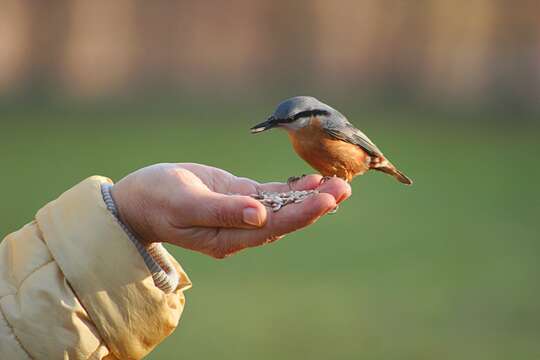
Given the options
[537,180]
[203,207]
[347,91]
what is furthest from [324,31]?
[203,207]

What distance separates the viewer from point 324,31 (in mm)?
25578

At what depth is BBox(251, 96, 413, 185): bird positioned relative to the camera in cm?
452

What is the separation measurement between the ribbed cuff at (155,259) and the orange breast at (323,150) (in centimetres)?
148

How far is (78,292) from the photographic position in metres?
2.91

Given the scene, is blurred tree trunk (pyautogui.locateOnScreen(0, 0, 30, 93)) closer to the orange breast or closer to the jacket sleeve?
the orange breast

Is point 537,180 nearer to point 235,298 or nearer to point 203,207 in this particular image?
point 235,298

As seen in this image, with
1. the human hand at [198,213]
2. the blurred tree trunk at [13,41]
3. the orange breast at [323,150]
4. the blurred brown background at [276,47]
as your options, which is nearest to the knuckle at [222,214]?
the human hand at [198,213]

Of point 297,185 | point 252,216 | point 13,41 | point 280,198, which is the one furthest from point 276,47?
point 252,216

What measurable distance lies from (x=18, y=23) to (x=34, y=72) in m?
1.58

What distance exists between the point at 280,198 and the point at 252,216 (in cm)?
41

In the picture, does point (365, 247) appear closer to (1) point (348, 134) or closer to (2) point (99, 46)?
(1) point (348, 134)

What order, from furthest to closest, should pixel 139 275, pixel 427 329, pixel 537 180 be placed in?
pixel 537 180
pixel 427 329
pixel 139 275

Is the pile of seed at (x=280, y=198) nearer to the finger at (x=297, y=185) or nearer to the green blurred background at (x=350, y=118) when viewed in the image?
the finger at (x=297, y=185)

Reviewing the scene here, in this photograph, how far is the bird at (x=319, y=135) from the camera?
14.8 feet
